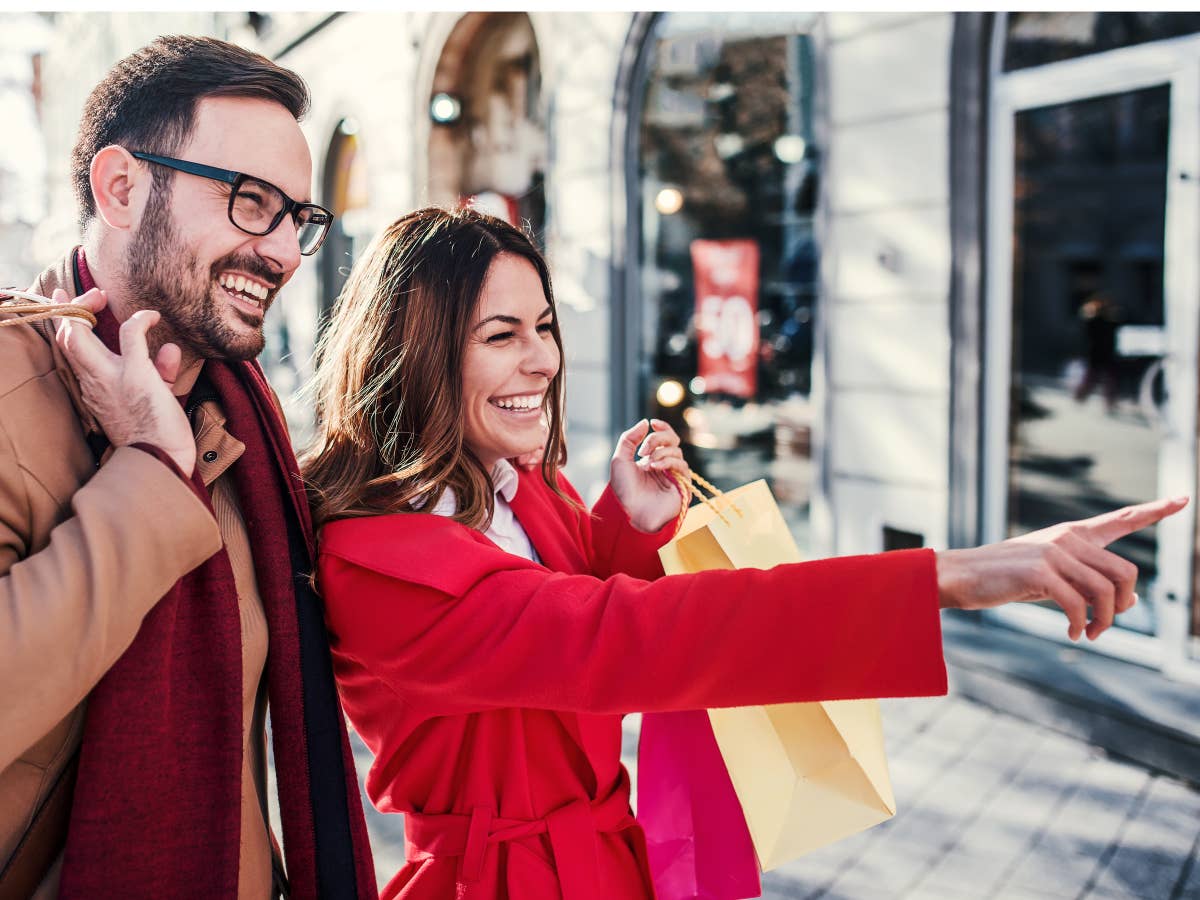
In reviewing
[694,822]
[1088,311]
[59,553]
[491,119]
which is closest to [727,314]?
[1088,311]

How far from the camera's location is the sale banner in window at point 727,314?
6.26 meters

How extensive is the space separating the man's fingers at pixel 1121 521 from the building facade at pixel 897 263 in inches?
91.8

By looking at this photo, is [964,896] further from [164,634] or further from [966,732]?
[164,634]

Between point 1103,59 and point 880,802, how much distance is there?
4.12 m

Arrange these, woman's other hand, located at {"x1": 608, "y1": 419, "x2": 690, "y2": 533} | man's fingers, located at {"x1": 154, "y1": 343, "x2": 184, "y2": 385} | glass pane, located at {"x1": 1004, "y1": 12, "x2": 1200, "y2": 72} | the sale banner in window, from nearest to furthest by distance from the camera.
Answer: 1. man's fingers, located at {"x1": 154, "y1": 343, "x2": 184, "y2": 385}
2. woman's other hand, located at {"x1": 608, "y1": 419, "x2": 690, "y2": 533}
3. glass pane, located at {"x1": 1004, "y1": 12, "x2": 1200, "y2": 72}
4. the sale banner in window

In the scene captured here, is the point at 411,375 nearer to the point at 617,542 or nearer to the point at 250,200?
the point at 250,200

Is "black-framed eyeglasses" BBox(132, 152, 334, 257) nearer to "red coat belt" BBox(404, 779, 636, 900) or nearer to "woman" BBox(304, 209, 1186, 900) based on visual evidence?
"woman" BBox(304, 209, 1186, 900)

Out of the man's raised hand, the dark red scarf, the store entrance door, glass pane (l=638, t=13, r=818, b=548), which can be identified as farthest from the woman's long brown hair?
glass pane (l=638, t=13, r=818, b=548)

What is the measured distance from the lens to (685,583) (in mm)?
1288

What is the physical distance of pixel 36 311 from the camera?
1.29 meters

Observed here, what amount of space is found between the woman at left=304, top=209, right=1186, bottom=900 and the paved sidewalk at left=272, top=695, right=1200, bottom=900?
6.26 feet

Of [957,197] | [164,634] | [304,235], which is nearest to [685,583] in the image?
[164,634]

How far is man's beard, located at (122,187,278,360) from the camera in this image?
1.46m

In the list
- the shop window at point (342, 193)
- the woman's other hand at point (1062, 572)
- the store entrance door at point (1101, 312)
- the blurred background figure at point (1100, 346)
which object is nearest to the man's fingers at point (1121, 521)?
the woman's other hand at point (1062, 572)
